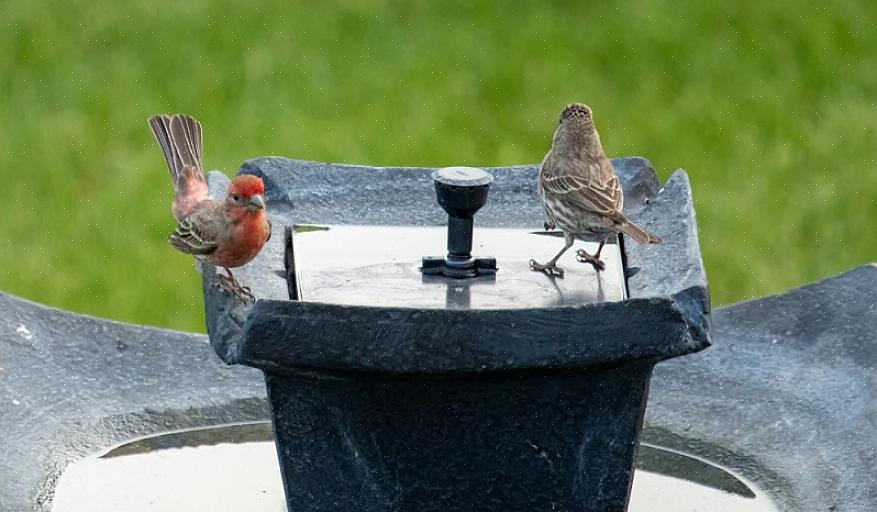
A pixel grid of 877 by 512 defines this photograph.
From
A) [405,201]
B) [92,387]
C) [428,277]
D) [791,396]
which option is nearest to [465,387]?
[428,277]

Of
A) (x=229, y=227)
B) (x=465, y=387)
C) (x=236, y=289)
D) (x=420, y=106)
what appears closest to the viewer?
(x=465, y=387)

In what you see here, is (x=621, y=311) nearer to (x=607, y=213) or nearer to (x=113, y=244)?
(x=607, y=213)

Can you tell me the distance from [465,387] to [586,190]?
741mm

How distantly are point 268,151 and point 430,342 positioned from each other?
4800mm

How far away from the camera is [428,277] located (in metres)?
4.13

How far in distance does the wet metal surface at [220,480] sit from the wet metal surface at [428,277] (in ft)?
2.23

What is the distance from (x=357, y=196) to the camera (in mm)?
4711

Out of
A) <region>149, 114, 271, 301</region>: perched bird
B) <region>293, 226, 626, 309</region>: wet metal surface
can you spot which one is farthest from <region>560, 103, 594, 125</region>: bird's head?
<region>149, 114, 271, 301</region>: perched bird

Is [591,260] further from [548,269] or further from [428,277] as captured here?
[428,277]

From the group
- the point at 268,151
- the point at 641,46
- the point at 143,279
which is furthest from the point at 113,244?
the point at 641,46

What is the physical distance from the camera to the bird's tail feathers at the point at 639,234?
4.21 metres

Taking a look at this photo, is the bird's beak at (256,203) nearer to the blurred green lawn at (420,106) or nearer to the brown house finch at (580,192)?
the brown house finch at (580,192)

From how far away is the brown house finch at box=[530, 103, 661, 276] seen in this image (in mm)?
4234

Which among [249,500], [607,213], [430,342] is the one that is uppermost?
[607,213]
